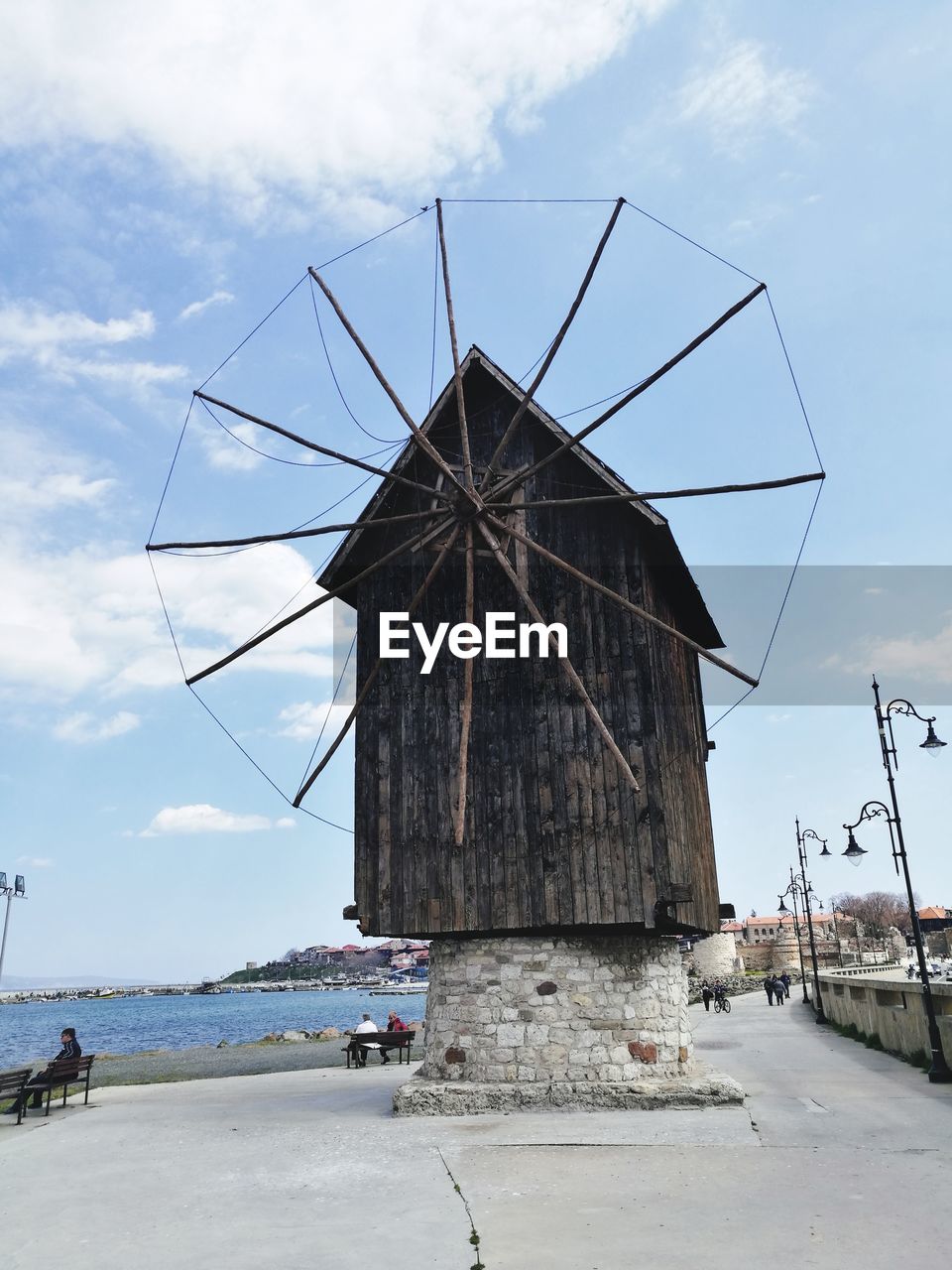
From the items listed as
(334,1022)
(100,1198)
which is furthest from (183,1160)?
(334,1022)

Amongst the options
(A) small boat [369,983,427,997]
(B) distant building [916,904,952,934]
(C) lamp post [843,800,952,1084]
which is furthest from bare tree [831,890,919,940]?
(C) lamp post [843,800,952,1084]

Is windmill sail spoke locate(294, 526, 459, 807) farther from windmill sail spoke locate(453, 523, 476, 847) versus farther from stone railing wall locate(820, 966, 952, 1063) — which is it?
stone railing wall locate(820, 966, 952, 1063)

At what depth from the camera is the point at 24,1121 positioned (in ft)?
44.4

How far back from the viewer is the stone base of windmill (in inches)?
490

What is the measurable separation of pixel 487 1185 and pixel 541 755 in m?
6.27

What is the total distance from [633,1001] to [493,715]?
177 inches

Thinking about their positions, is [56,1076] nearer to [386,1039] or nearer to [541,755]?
[386,1039]

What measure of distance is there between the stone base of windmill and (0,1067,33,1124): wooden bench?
5.33 m

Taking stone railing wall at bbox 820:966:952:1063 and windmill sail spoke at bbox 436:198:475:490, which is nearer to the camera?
windmill sail spoke at bbox 436:198:475:490

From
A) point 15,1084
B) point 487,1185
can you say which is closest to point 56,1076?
point 15,1084

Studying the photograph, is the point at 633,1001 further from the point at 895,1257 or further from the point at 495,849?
the point at 895,1257

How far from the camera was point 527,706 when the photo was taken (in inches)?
555

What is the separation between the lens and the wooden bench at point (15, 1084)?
12.8 m

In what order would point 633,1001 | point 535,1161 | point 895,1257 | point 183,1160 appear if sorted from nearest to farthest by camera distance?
point 895,1257 → point 535,1161 → point 183,1160 → point 633,1001
